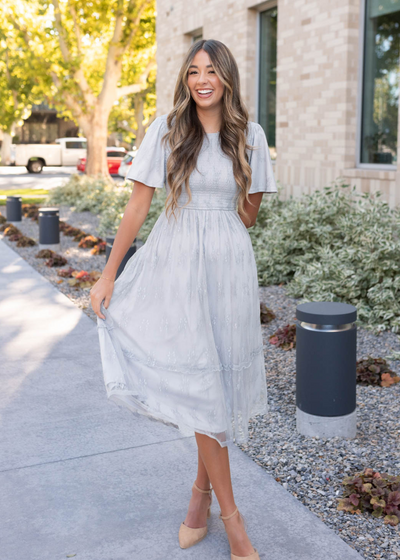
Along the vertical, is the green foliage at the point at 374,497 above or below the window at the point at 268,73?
below

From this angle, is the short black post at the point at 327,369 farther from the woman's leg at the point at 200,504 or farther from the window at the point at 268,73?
the window at the point at 268,73

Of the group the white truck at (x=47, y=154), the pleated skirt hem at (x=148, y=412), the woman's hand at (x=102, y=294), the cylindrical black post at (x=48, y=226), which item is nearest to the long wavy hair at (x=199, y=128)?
the woman's hand at (x=102, y=294)

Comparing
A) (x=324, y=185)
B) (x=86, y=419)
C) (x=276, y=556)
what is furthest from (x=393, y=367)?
(x=324, y=185)

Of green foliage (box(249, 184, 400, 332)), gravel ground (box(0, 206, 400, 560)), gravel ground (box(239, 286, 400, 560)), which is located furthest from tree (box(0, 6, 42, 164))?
gravel ground (box(239, 286, 400, 560))

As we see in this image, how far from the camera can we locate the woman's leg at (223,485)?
8.87ft

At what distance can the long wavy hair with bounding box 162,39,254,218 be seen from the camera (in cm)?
265

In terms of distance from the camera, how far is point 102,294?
9.04 feet

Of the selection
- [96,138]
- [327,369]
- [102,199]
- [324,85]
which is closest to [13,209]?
[102,199]

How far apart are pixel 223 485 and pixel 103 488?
0.83 m

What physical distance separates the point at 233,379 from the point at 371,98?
6.42 meters

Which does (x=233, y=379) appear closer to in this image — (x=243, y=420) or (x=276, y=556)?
(x=243, y=420)

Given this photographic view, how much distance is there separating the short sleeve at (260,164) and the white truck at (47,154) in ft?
124

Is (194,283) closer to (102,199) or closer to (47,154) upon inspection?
(102,199)

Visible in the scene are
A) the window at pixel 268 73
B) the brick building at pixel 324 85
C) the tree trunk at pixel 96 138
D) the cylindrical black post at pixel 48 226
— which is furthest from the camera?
the tree trunk at pixel 96 138
